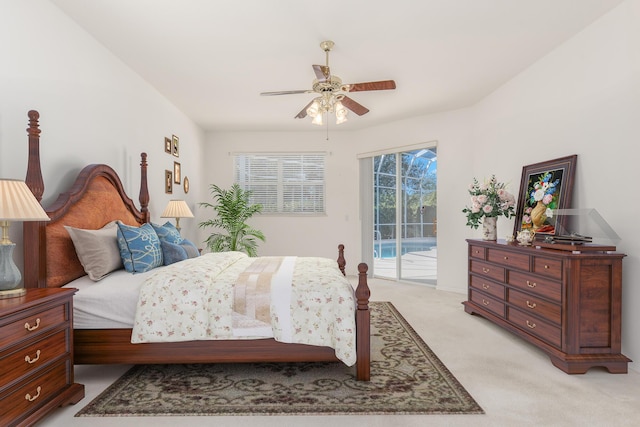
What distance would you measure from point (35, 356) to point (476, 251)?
12.6ft

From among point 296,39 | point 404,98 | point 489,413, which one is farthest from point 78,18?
point 489,413

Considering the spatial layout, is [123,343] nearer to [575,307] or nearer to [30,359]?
[30,359]

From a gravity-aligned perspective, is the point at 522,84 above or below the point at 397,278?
above

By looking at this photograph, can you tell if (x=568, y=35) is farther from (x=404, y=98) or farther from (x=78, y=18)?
Answer: (x=78, y=18)

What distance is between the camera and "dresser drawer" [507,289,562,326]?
2.77 metres

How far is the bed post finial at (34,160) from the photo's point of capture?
2.33 metres

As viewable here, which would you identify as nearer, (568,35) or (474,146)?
(568,35)

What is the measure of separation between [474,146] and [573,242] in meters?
2.65

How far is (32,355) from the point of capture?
1.86 m

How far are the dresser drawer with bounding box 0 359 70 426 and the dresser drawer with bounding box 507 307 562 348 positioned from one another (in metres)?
3.34

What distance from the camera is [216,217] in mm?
6496

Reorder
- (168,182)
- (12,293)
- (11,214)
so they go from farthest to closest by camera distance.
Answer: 1. (168,182)
2. (12,293)
3. (11,214)

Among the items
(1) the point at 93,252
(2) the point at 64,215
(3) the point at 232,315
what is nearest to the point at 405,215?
(3) the point at 232,315

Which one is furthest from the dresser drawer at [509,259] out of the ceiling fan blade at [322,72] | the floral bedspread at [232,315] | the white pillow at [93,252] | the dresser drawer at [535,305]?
the white pillow at [93,252]
